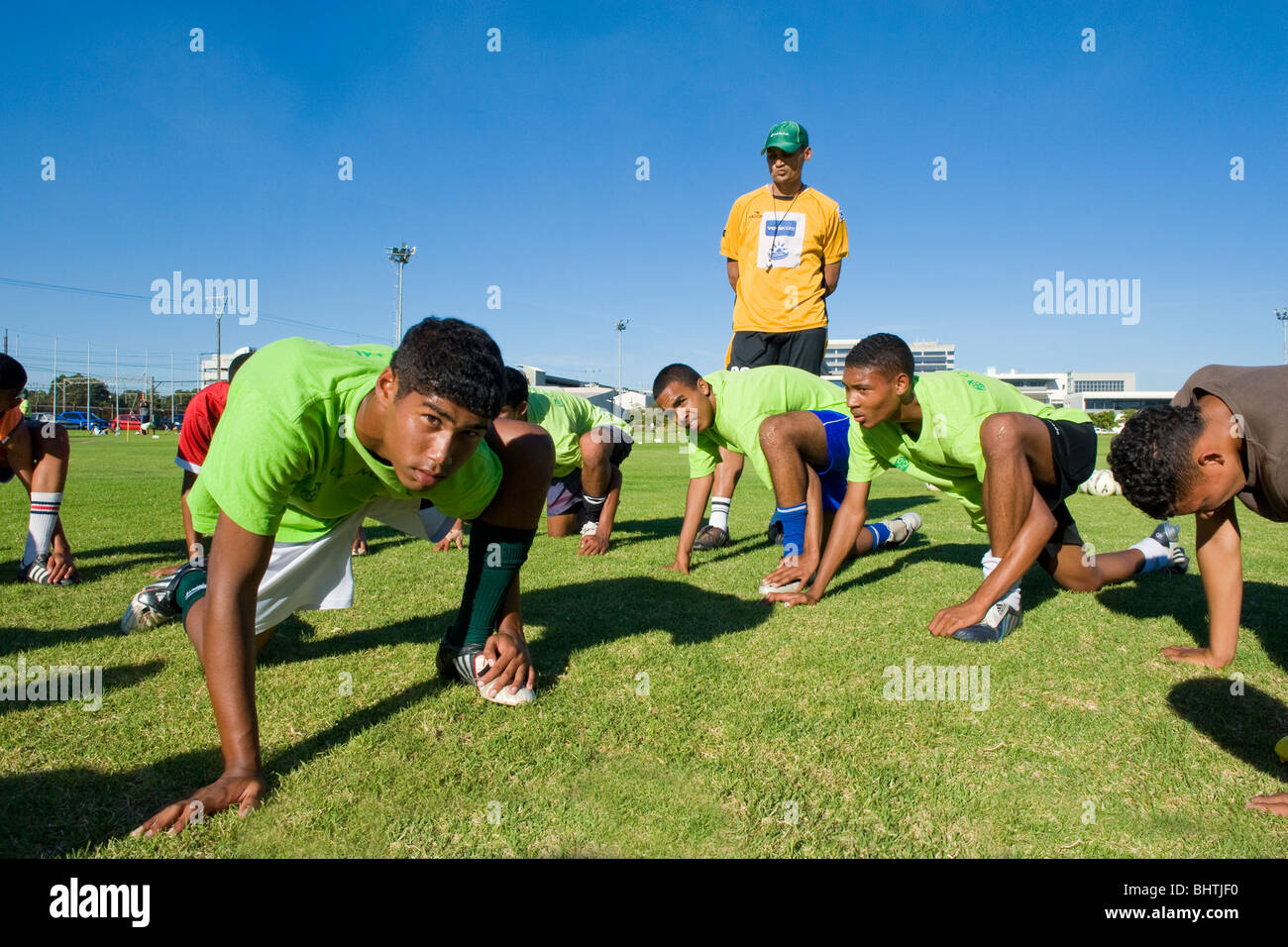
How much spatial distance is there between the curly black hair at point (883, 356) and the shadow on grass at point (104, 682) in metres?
3.81

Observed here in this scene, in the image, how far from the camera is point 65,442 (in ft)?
19.7

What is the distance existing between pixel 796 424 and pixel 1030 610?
6.47 feet

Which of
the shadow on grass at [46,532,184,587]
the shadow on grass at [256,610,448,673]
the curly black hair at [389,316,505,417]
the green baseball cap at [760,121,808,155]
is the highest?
the green baseball cap at [760,121,808,155]

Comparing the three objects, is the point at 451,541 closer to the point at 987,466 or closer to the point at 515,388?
the point at 515,388

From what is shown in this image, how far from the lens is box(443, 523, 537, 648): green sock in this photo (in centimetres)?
333

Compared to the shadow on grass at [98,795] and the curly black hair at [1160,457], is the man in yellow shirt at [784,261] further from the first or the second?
the shadow on grass at [98,795]

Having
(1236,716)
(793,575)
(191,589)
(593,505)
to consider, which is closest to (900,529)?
(793,575)

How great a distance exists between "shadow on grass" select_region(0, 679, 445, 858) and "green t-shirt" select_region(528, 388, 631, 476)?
→ 169 inches

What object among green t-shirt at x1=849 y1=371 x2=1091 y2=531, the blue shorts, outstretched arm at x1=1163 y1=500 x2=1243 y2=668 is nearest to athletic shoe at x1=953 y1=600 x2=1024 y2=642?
green t-shirt at x1=849 y1=371 x2=1091 y2=531

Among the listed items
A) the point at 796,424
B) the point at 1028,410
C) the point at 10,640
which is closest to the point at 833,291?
the point at 796,424

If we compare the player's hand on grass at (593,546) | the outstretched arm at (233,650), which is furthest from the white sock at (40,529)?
the outstretched arm at (233,650)

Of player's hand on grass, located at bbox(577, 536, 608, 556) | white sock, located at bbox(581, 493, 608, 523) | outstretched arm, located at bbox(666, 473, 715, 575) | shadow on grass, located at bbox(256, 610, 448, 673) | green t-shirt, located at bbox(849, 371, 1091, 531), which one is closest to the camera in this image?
shadow on grass, located at bbox(256, 610, 448, 673)

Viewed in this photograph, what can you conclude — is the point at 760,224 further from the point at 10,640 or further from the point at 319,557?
the point at 10,640

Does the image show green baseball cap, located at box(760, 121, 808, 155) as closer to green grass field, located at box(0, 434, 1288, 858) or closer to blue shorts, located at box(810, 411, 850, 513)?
blue shorts, located at box(810, 411, 850, 513)
